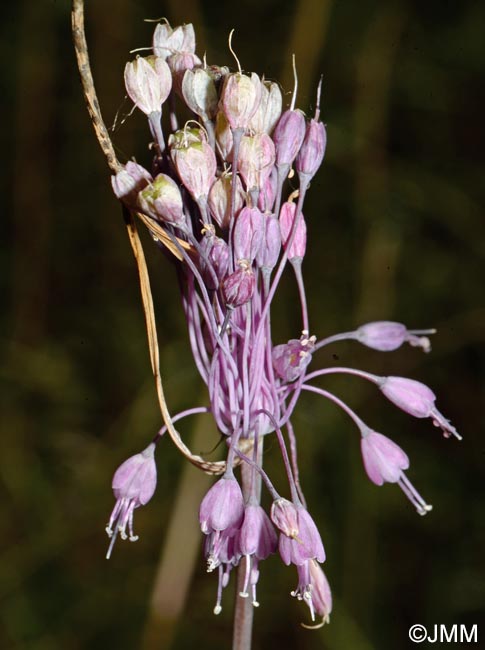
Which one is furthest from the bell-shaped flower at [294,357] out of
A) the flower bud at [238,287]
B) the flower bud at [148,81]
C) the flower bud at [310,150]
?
the flower bud at [148,81]

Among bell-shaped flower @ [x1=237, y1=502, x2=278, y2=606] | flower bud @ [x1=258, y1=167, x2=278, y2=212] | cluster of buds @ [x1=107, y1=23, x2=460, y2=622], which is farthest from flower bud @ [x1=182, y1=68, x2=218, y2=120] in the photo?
bell-shaped flower @ [x1=237, y1=502, x2=278, y2=606]

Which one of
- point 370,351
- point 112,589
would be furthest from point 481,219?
point 112,589

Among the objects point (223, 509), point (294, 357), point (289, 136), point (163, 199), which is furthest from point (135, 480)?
point (289, 136)

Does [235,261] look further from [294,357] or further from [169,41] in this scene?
[169,41]

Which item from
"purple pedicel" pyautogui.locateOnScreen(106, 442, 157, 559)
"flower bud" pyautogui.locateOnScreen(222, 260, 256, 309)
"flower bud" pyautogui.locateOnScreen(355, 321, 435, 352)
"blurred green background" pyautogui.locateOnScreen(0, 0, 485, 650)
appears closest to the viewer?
"flower bud" pyautogui.locateOnScreen(222, 260, 256, 309)

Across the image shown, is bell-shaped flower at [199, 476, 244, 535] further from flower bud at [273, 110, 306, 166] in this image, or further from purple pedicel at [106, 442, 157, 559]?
flower bud at [273, 110, 306, 166]

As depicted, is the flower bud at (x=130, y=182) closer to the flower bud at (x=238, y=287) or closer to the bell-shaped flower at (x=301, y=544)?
the flower bud at (x=238, y=287)
